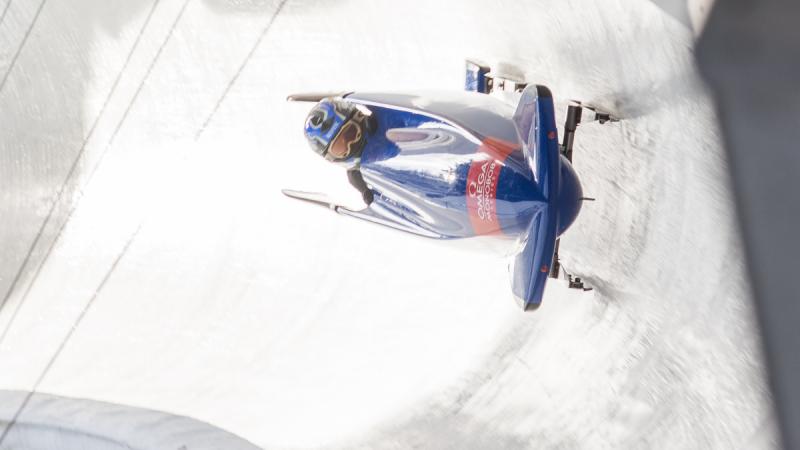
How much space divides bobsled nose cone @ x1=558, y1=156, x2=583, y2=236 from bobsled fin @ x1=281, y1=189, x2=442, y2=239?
2.49 ft

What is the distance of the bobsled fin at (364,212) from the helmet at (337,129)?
40cm

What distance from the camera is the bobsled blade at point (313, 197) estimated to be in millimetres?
5289

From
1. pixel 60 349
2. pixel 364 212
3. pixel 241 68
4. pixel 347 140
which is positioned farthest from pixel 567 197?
pixel 60 349

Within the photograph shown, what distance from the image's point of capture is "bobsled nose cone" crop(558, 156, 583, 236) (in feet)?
12.4

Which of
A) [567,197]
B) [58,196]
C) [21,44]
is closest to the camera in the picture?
[567,197]

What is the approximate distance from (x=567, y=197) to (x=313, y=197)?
212cm

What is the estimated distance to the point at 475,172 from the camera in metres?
3.95

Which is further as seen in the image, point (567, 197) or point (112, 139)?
point (112, 139)

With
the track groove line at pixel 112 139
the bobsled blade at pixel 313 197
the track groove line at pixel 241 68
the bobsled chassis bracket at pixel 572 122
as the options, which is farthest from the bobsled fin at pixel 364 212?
the track groove line at pixel 112 139

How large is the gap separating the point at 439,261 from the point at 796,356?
2.53 m

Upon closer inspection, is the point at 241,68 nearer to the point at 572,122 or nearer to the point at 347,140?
the point at 347,140

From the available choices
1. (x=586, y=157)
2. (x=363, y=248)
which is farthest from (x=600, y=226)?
(x=363, y=248)

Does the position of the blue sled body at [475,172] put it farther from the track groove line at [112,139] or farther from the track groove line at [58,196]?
the track groove line at [58,196]

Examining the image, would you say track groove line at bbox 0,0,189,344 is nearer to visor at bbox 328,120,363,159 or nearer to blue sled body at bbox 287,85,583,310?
blue sled body at bbox 287,85,583,310
